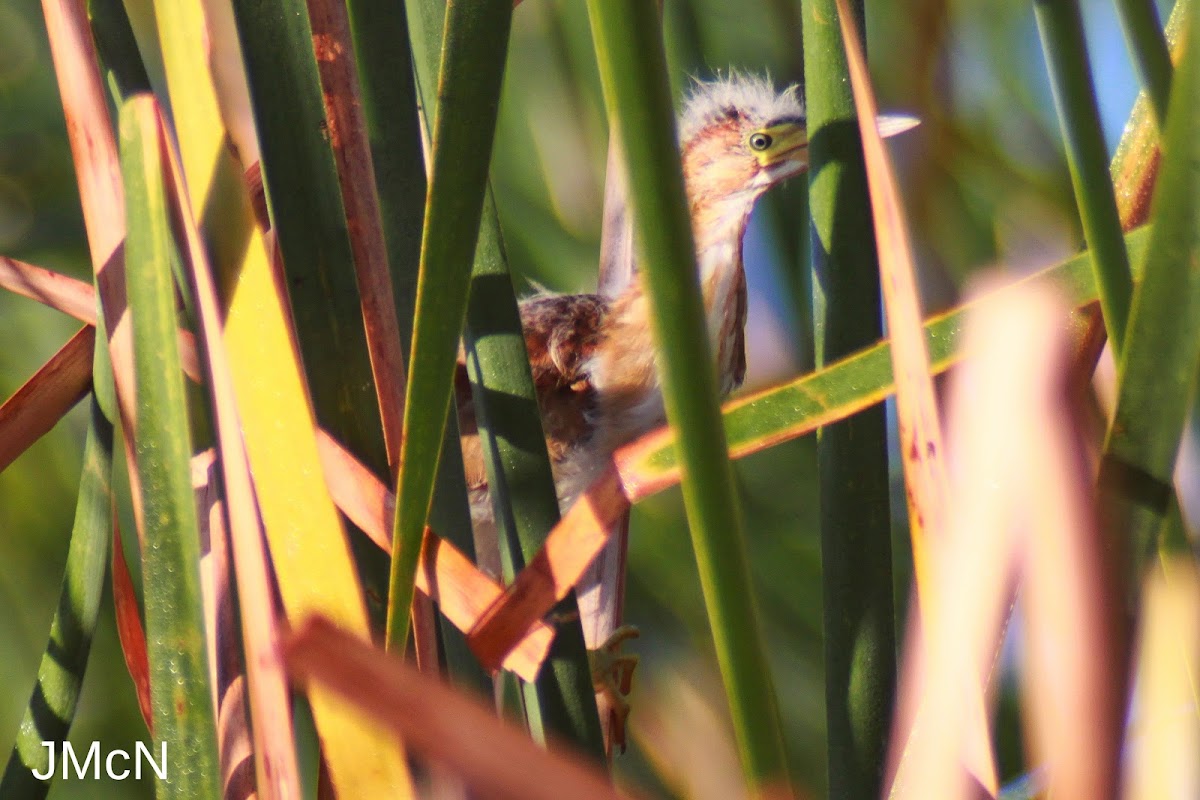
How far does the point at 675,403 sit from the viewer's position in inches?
11.3

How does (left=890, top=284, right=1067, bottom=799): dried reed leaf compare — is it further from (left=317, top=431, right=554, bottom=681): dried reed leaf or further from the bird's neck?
the bird's neck

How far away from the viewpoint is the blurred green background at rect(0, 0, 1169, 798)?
1.20 meters

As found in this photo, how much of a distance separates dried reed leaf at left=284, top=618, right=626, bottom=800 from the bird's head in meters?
1.16

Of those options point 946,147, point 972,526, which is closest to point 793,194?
point 946,147

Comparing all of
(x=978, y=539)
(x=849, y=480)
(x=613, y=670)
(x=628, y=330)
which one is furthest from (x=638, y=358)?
(x=978, y=539)

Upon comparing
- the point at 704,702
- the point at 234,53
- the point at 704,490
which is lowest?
the point at 704,702

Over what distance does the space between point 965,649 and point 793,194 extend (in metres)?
1.12

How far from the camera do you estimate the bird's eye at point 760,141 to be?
4.39 ft

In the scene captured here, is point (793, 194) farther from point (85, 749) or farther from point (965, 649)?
point (965, 649)

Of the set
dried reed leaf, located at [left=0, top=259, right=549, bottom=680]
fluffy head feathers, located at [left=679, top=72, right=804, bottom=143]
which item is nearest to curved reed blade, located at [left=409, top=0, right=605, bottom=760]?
dried reed leaf, located at [left=0, top=259, right=549, bottom=680]

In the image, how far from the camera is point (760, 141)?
1345 millimetres

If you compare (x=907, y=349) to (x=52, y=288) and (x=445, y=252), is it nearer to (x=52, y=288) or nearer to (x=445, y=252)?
(x=445, y=252)

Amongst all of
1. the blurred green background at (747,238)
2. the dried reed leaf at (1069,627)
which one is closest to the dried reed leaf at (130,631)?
the dried reed leaf at (1069,627)

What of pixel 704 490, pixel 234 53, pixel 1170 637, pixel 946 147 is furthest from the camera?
pixel 946 147
